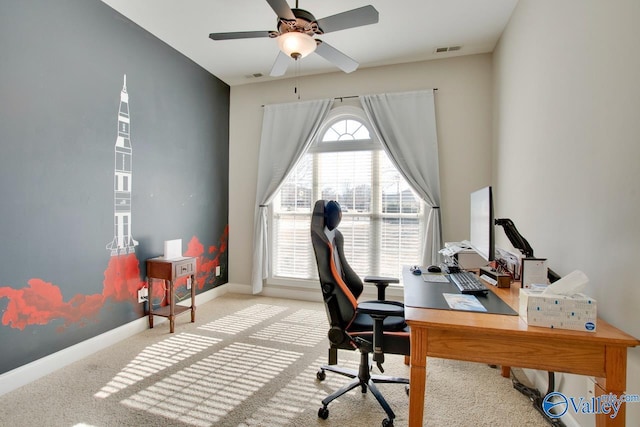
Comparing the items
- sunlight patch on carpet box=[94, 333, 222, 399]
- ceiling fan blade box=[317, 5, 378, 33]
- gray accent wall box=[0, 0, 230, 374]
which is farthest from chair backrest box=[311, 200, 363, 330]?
gray accent wall box=[0, 0, 230, 374]

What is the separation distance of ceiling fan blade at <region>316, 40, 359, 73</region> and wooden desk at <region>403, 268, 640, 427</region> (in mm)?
2019

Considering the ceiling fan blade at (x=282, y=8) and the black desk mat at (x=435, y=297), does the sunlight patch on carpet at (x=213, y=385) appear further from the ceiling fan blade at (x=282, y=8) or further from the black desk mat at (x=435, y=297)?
the ceiling fan blade at (x=282, y=8)

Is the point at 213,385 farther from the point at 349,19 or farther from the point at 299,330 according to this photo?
the point at 349,19

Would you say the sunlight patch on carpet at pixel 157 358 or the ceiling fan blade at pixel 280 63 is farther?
the ceiling fan blade at pixel 280 63

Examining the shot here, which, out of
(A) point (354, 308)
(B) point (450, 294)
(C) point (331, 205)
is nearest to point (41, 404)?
(A) point (354, 308)

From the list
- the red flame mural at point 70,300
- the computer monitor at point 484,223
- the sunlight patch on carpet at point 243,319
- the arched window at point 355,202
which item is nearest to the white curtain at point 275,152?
the arched window at point 355,202

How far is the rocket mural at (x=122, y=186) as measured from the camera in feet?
9.12

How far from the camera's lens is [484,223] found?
1.92 meters

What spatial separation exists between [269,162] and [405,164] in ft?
5.79

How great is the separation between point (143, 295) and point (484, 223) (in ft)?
10.1

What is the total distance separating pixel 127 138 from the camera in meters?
2.88

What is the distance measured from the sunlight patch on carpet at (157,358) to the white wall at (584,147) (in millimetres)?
2663

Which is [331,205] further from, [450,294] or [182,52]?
[182,52]

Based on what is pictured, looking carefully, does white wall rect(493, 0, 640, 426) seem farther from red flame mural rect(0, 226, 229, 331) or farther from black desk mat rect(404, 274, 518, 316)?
red flame mural rect(0, 226, 229, 331)
